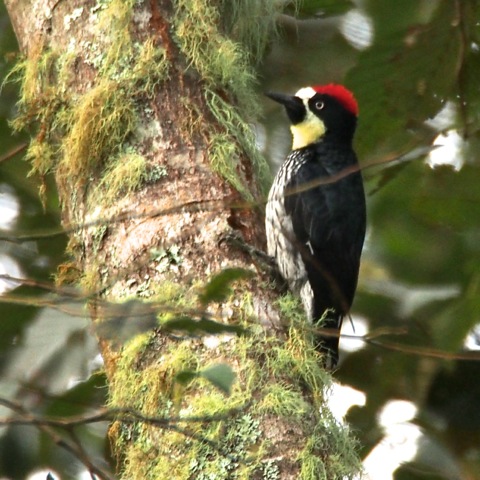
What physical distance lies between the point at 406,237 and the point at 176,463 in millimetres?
1860

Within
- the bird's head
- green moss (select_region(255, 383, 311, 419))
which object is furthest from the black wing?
green moss (select_region(255, 383, 311, 419))

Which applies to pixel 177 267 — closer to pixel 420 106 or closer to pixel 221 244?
pixel 221 244

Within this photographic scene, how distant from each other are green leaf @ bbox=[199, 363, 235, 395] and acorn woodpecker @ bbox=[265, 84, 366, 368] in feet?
4.39

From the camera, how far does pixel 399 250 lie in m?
4.07

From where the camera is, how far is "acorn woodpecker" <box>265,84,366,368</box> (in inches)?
136

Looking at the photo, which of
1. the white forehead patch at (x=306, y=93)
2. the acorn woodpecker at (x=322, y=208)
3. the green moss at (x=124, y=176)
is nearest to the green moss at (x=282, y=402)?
the acorn woodpecker at (x=322, y=208)

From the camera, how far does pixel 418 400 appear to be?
400 cm

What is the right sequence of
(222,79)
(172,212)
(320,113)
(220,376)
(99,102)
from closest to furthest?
(220,376)
(172,212)
(99,102)
(222,79)
(320,113)

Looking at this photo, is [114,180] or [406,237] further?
[406,237]

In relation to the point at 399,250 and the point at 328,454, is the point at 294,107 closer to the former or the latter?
the point at 399,250

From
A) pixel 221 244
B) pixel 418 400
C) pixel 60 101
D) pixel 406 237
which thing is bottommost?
pixel 418 400

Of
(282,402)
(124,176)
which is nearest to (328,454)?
(282,402)

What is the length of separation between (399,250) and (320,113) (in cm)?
65

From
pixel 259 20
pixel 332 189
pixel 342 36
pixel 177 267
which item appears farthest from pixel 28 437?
pixel 342 36
